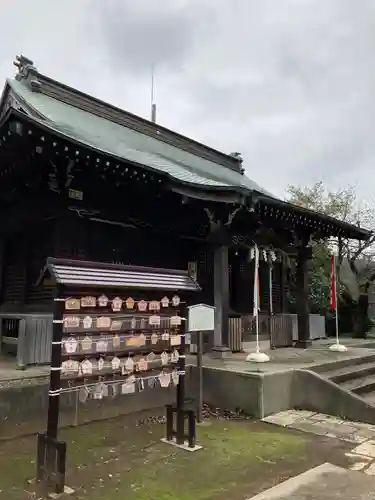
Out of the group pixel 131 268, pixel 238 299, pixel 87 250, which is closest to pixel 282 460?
pixel 131 268

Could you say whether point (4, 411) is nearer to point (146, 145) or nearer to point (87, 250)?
point (87, 250)

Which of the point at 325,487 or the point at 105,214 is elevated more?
the point at 105,214

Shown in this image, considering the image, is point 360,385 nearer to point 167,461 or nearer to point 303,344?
point 303,344

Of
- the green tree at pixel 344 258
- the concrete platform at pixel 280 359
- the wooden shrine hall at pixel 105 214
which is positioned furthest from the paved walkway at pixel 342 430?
the green tree at pixel 344 258

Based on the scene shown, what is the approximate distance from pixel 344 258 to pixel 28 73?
47.0 feet

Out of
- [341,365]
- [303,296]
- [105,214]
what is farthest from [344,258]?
[105,214]

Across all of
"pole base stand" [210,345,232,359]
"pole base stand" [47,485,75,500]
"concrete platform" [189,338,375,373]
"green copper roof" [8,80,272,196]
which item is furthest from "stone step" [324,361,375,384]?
"pole base stand" [47,485,75,500]

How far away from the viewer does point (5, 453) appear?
4070 mm

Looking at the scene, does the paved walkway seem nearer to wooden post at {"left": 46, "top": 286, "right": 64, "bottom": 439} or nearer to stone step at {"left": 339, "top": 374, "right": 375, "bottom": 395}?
stone step at {"left": 339, "top": 374, "right": 375, "bottom": 395}

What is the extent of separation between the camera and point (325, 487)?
3.34 meters

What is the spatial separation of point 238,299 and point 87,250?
4.72m

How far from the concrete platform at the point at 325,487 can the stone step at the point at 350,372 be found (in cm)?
289

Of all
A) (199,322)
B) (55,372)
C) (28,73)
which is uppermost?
(28,73)

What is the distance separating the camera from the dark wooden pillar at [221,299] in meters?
7.39
